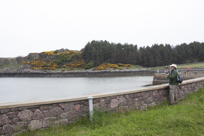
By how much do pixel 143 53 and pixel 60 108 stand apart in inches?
2855

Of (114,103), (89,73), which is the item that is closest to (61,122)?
(114,103)

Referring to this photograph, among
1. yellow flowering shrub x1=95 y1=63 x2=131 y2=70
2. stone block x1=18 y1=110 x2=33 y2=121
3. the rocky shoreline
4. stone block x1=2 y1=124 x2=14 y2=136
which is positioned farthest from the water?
yellow flowering shrub x1=95 y1=63 x2=131 y2=70

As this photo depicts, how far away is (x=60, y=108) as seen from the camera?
523 cm

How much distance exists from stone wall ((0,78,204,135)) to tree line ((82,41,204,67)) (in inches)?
2645

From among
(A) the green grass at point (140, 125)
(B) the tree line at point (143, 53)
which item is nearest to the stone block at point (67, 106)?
(A) the green grass at point (140, 125)

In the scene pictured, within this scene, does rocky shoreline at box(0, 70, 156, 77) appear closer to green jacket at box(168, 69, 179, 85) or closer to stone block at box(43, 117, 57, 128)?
green jacket at box(168, 69, 179, 85)

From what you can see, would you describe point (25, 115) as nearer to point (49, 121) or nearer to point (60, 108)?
point (49, 121)

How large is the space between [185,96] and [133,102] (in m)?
2.77

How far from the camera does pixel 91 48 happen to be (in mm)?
86188

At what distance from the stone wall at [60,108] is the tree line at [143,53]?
220 ft

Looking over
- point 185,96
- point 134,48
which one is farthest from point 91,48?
point 185,96

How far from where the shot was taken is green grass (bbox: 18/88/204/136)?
480 centimetres

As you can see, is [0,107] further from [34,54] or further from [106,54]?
[34,54]

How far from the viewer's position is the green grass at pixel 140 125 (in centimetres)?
480
